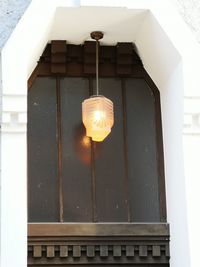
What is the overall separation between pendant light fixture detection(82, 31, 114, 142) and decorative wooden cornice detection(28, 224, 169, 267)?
32.3 inches

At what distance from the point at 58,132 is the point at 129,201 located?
902mm

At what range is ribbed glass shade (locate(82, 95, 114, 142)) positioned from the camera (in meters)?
7.82

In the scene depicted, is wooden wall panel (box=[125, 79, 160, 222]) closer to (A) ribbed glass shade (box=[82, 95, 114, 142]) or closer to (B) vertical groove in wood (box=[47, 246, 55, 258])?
(A) ribbed glass shade (box=[82, 95, 114, 142])

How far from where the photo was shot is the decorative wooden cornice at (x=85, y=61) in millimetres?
8250

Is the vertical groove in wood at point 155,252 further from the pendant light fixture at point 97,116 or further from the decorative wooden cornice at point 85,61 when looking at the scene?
the decorative wooden cornice at point 85,61

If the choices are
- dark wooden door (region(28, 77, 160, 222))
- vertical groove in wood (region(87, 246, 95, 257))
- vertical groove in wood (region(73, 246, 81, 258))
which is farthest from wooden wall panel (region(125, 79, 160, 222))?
vertical groove in wood (region(73, 246, 81, 258))

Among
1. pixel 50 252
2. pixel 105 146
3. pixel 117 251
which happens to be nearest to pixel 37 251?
pixel 50 252

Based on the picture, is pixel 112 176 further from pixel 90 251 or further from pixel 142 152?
pixel 90 251

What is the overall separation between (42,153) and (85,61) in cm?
96

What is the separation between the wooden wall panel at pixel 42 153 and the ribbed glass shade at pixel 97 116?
398 millimetres

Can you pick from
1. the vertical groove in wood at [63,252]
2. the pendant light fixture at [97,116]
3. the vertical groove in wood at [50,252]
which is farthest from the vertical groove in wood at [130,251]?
the pendant light fixture at [97,116]

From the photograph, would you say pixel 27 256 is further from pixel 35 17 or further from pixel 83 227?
pixel 35 17

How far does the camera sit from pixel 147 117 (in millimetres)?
8297

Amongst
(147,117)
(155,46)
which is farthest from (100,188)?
(155,46)
